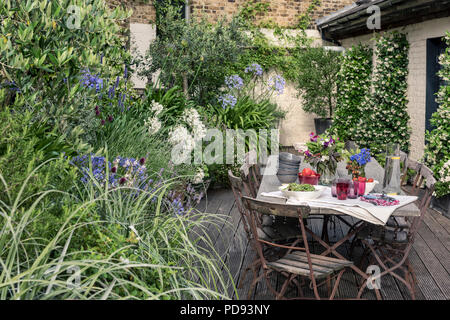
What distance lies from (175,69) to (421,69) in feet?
11.9

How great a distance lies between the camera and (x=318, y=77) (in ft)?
36.6

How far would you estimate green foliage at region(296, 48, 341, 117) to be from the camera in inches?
440

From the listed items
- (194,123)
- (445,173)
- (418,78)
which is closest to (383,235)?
(445,173)

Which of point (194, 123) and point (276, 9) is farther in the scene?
point (276, 9)

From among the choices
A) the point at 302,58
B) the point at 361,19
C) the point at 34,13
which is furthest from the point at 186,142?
the point at 302,58

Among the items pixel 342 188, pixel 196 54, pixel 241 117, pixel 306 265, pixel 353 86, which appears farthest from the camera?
pixel 353 86

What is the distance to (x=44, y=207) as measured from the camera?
233cm

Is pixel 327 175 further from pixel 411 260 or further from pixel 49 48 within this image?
pixel 49 48

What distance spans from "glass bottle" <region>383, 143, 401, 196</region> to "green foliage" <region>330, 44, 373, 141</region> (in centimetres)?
551

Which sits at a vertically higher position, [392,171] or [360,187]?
[392,171]

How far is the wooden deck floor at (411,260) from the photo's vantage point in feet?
12.6

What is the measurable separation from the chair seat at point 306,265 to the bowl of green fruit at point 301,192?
1.40 feet

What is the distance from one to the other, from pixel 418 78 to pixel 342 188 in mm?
4571
